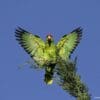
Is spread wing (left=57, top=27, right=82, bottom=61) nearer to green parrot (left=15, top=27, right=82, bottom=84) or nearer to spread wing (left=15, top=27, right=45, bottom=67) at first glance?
green parrot (left=15, top=27, right=82, bottom=84)

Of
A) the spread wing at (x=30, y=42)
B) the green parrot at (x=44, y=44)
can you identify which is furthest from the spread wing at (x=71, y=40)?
the spread wing at (x=30, y=42)

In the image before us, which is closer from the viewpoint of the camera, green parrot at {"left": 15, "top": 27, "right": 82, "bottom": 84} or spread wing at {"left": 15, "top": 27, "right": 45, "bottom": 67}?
green parrot at {"left": 15, "top": 27, "right": 82, "bottom": 84}

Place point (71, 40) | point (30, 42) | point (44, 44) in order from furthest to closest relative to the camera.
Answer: point (30, 42), point (71, 40), point (44, 44)

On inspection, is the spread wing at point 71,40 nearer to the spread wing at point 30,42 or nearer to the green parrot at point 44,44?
the green parrot at point 44,44

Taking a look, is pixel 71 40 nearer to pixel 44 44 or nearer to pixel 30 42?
pixel 44 44

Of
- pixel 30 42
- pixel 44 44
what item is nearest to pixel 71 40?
pixel 44 44

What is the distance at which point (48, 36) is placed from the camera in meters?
7.21

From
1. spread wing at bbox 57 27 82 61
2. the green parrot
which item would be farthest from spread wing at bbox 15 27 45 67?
spread wing at bbox 57 27 82 61

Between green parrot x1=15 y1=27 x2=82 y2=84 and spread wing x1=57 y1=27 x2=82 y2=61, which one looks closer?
green parrot x1=15 y1=27 x2=82 y2=84

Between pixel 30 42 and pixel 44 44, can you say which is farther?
pixel 30 42

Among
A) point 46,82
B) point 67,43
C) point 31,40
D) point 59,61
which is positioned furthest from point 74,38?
point 59,61

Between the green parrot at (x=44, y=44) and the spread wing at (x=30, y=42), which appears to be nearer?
the green parrot at (x=44, y=44)

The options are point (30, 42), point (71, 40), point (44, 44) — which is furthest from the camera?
point (30, 42)

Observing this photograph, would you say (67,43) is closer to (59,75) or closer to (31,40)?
(31,40)
